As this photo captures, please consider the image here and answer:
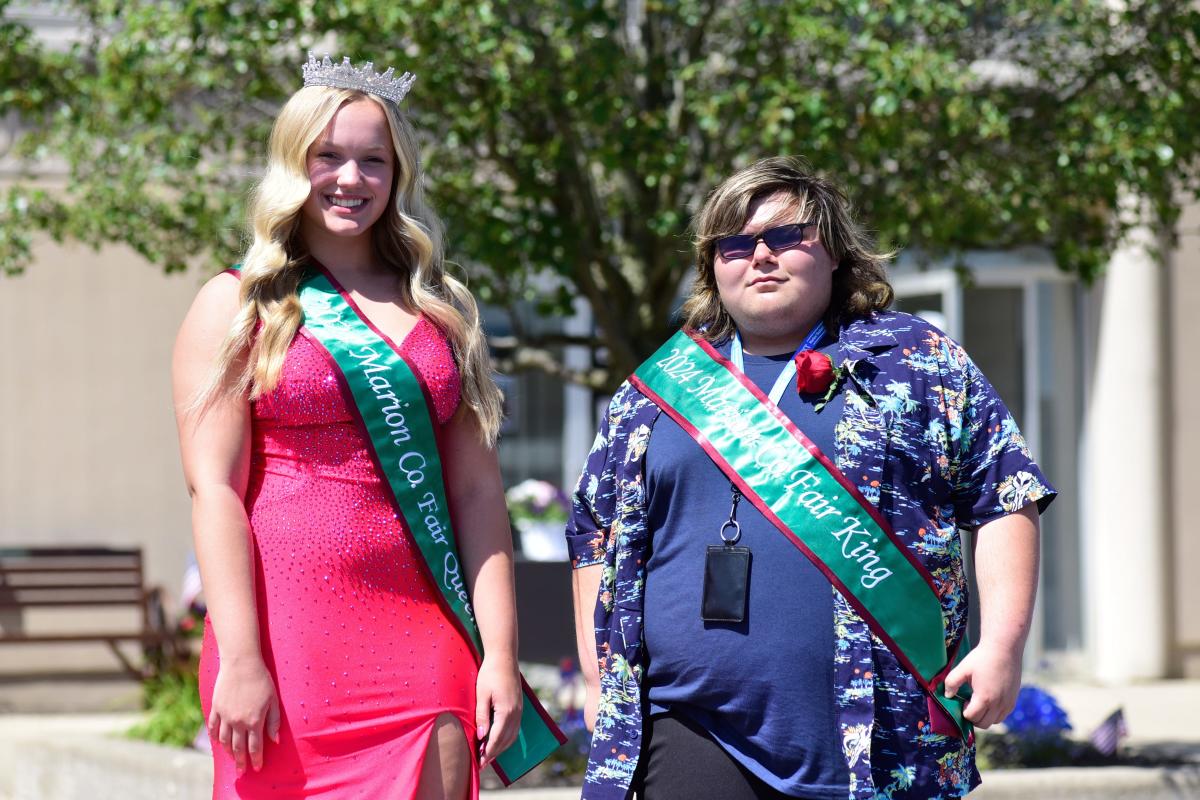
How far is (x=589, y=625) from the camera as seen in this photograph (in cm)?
310

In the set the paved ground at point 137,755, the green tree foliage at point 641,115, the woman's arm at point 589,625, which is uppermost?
the green tree foliage at point 641,115

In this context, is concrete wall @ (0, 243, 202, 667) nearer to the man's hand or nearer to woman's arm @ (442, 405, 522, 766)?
woman's arm @ (442, 405, 522, 766)

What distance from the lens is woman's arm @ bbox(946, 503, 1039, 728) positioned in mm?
2709

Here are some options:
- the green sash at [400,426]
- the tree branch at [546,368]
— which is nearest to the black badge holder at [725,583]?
the green sash at [400,426]

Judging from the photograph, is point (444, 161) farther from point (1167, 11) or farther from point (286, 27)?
point (1167, 11)

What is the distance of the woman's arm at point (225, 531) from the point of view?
2.64 meters

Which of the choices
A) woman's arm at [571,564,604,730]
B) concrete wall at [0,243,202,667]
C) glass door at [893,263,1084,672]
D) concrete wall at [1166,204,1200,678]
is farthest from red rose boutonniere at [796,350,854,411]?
concrete wall at [1166,204,1200,678]

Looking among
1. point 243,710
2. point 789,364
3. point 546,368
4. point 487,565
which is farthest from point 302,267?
point 546,368

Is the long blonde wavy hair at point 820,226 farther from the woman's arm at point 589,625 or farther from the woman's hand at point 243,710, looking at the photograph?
the woman's hand at point 243,710

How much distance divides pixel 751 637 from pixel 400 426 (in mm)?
698

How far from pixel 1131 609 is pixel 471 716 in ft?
26.3

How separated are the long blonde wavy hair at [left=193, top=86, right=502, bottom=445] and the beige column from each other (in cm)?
778

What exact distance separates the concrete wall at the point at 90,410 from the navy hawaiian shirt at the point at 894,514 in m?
6.78

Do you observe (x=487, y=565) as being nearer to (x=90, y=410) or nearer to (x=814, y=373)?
(x=814, y=373)
